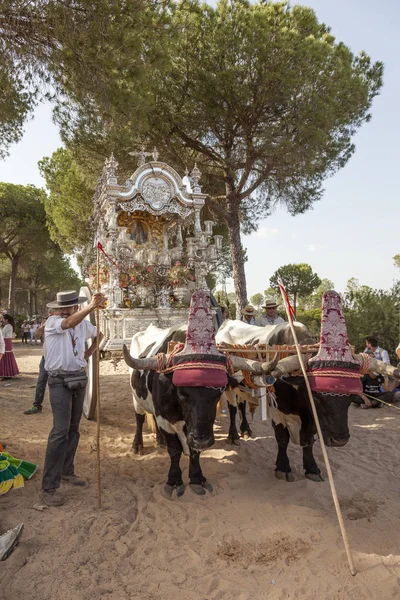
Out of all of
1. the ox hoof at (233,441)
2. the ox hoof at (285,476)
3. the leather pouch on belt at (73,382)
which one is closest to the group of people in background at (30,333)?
the ox hoof at (233,441)

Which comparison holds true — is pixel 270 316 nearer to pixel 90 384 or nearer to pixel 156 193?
pixel 90 384

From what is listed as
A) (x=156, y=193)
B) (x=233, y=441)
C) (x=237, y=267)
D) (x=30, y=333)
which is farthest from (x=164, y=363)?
(x=30, y=333)

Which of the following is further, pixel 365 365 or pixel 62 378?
pixel 62 378

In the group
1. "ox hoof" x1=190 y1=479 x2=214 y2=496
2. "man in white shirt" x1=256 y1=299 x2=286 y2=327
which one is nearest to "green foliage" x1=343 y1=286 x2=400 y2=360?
"man in white shirt" x1=256 y1=299 x2=286 y2=327

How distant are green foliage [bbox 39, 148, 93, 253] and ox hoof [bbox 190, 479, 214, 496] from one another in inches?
629

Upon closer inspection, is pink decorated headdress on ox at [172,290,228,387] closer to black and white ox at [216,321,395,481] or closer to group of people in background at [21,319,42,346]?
black and white ox at [216,321,395,481]

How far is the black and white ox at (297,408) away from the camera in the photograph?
12.5ft

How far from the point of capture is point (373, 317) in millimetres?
12484

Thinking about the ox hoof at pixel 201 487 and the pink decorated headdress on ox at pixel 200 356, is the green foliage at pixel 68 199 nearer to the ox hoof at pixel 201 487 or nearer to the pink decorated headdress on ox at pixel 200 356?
the pink decorated headdress on ox at pixel 200 356

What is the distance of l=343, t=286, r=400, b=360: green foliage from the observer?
12.2m

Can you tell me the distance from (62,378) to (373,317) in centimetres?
1057

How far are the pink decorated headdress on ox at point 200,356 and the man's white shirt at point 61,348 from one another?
110cm

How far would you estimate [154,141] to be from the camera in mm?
14883

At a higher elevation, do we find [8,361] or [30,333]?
[30,333]
